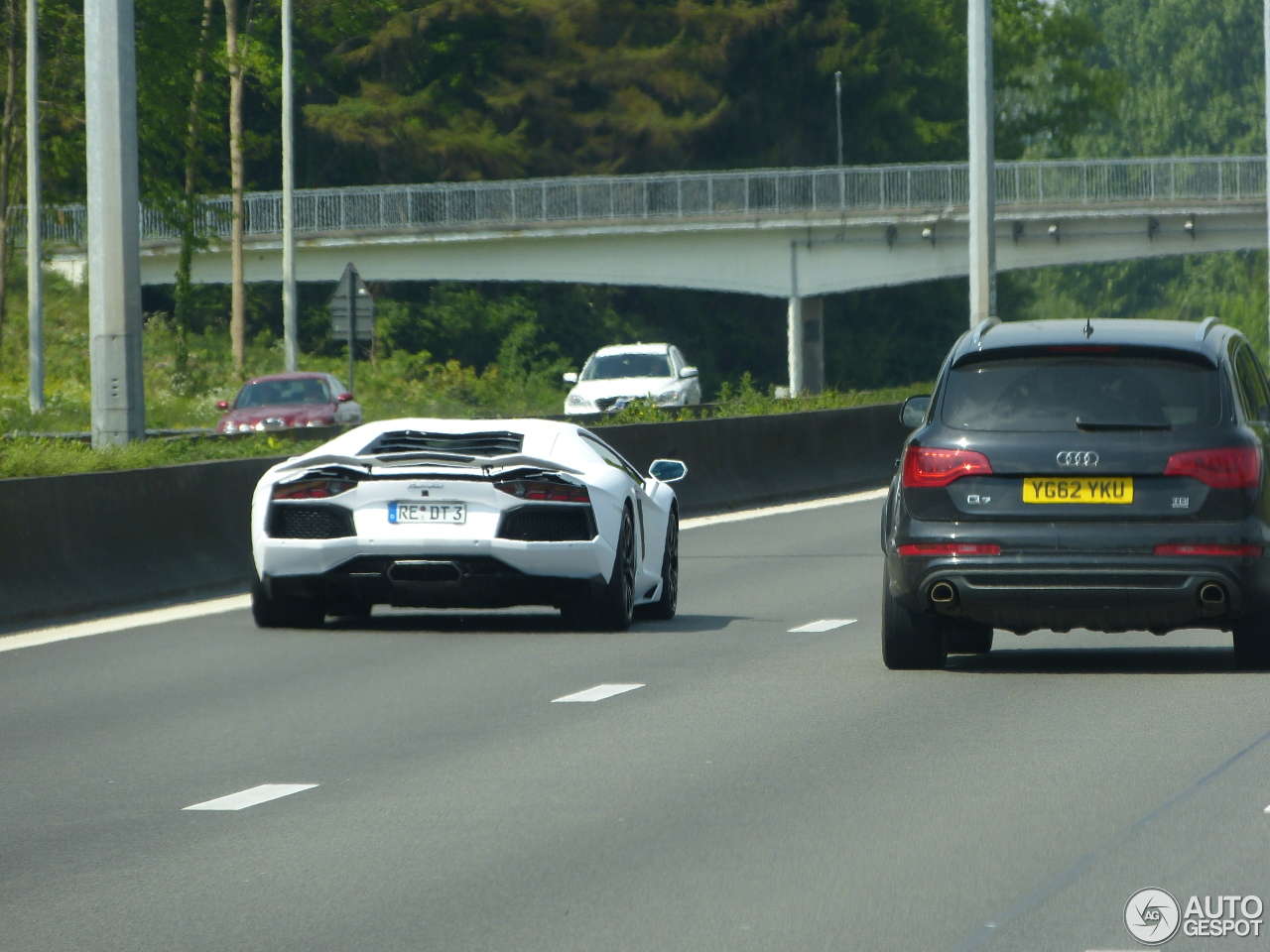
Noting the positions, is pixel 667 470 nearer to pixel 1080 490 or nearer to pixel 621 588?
pixel 621 588

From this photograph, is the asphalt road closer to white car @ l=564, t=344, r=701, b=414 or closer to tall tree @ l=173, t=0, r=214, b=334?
white car @ l=564, t=344, r=701, b=414

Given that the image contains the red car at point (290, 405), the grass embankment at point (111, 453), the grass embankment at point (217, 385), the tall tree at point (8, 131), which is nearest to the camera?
the grass embankment at point (111, 453)

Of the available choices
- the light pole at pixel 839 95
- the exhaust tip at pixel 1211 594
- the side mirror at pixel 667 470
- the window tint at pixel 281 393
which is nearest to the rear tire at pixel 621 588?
the side mirror at pixel 667 470

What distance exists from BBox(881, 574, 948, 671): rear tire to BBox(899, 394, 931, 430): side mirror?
0.99 meters

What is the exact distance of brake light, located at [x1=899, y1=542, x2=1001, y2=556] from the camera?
1138cm

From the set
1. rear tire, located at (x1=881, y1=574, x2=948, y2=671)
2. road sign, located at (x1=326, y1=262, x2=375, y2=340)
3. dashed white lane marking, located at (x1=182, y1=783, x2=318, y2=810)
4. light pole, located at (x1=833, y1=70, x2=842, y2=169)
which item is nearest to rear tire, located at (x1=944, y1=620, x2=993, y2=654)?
rear tire, located at (x1=881, y1=574, x2=948, y2=671)

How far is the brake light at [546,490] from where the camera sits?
13375 mm

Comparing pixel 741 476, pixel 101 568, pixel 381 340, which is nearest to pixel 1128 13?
pixel 381 340

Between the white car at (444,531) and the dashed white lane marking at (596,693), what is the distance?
6.46 feet

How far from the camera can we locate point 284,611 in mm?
14195

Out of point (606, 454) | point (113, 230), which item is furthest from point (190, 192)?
point (606, 454)

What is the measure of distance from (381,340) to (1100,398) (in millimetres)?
67965

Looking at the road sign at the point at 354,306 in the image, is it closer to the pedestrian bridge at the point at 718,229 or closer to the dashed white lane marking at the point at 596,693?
the dashed white lane marking at the point at 596,693

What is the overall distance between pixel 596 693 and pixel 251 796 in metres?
3.02
